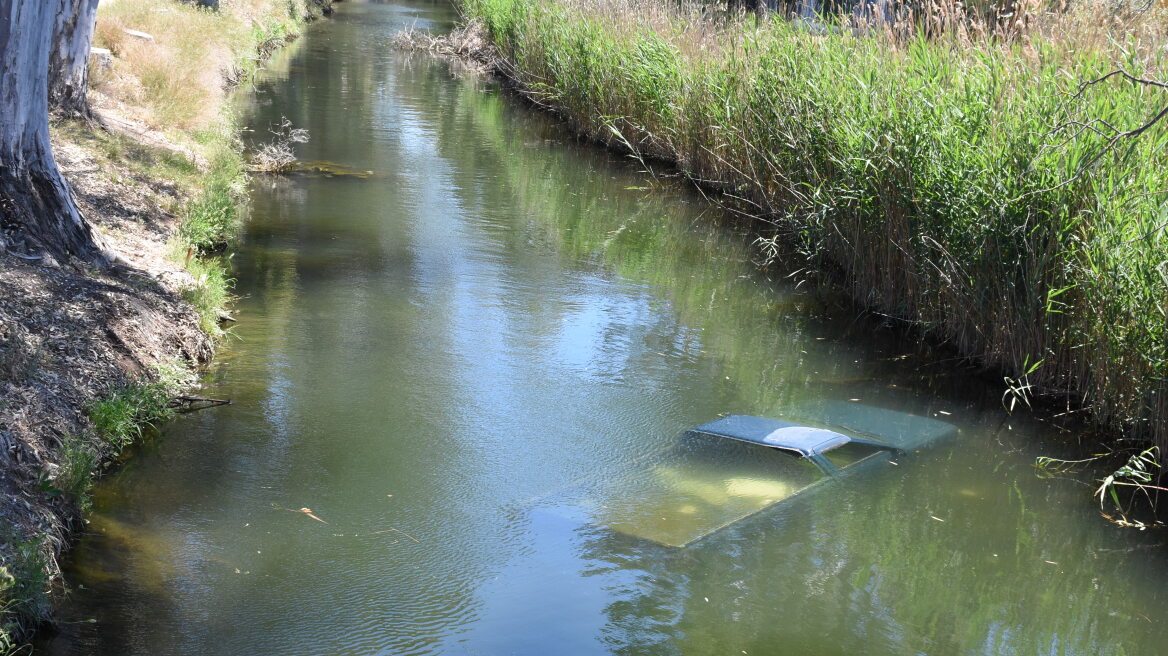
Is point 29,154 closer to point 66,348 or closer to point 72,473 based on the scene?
point 66,348

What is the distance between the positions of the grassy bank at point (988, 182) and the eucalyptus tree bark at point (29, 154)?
528 cm

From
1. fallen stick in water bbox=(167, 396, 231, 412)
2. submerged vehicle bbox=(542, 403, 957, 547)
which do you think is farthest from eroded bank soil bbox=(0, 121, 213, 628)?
submerged vehicle bbox=(542, 403, 957, 547)

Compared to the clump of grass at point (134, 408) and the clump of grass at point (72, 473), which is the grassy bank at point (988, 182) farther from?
the clump of grass at point (134, 408)

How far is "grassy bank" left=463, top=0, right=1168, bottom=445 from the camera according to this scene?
19.0 feet

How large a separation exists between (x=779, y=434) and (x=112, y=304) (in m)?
3.79

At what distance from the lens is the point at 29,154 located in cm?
638

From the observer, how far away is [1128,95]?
632 cm

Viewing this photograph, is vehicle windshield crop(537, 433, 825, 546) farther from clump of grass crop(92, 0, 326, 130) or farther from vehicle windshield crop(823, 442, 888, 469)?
clump of grass crop(92, 0, 326, 130)

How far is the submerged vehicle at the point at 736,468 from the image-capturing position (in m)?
5.00

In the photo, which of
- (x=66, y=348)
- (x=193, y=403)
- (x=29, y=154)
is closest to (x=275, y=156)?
(x=29, y=154)

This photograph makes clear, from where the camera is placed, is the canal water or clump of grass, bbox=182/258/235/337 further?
clump of grass, bbox=182/258/235/337

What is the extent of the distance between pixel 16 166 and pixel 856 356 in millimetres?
5408

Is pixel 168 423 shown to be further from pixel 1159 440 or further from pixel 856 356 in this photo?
pixel 1159 440

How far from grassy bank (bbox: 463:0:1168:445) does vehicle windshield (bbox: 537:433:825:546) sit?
5.71 ft
